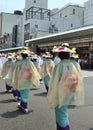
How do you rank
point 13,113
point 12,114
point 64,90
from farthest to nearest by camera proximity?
point 13,113, point 12,114, point 64,90

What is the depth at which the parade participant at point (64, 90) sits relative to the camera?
5.41 m

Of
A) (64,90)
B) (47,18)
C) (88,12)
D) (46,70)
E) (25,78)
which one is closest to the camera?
(64,90)

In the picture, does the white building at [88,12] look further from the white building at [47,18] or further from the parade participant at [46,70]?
the parade participant at [46,70]

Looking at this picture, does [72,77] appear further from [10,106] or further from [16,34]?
[16,34]

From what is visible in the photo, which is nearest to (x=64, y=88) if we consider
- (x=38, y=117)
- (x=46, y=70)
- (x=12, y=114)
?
(x=38, y=117)

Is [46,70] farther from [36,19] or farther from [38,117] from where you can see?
[36,19]

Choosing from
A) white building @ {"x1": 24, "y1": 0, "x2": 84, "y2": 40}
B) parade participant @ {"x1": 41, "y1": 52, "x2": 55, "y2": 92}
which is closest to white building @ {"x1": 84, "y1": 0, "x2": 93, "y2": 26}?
white building @ {"x1": 24, "y1": 0, "x2": 84, "y2": 40}

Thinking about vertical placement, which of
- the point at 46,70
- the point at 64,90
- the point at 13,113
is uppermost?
the point at 64,90

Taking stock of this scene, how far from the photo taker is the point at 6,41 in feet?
324

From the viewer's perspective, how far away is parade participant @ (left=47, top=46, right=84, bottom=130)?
541 centimetres

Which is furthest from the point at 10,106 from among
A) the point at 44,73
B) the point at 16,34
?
the point at 16,34

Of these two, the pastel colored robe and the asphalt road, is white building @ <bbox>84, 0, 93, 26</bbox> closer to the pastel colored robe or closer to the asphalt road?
the asphalt road

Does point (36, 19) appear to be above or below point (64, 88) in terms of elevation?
above

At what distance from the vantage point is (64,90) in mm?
5441
